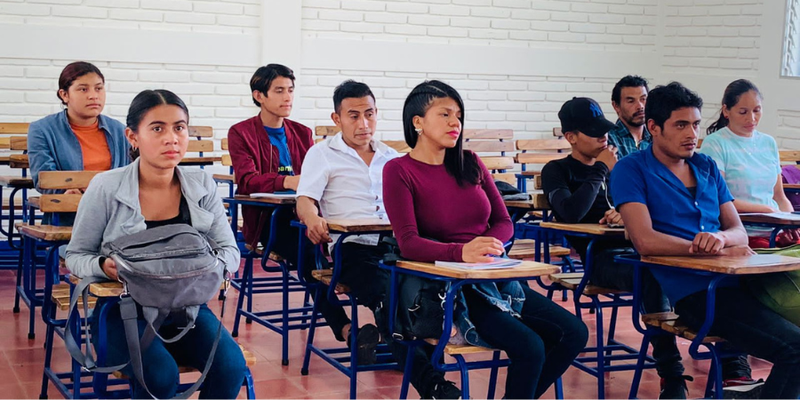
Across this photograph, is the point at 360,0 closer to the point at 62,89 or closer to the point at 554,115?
the point at 554,115

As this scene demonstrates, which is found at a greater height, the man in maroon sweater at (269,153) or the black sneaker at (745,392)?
the man in maroon sweater at (269,153)

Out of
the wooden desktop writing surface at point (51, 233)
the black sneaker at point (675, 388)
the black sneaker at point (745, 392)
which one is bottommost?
the black sneaker at point (675, 388)

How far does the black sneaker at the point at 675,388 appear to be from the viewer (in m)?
3.40

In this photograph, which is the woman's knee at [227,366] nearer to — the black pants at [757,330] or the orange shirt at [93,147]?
the black pants at [757,330]

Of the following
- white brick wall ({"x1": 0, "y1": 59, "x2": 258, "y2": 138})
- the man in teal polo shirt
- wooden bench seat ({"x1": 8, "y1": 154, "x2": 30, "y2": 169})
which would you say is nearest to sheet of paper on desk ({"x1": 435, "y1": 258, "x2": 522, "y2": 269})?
the man in teal polo shirt

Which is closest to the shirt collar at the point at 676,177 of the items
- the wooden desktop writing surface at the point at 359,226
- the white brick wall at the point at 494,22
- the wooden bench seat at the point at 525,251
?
the wooden bench seat at the point at 525,251

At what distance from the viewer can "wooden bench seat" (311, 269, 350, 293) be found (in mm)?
3561

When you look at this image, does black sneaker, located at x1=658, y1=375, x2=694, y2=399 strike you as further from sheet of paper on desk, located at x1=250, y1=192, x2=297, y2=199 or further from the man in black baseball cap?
sheet of paper on desk, located at x1=250, y1=192, x2=297, y2=199

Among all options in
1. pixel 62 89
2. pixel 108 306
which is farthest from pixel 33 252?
pixel 108 306

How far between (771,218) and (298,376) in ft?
6.68

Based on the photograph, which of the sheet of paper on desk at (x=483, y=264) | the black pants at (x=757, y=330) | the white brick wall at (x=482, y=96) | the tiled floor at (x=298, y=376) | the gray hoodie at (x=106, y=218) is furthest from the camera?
the white brick wall at (x=482, y=96)

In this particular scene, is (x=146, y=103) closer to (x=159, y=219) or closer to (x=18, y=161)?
(x=159, y=219)

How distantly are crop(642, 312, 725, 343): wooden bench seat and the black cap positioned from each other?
0.92 meters

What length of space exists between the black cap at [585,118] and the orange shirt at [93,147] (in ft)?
7.11
